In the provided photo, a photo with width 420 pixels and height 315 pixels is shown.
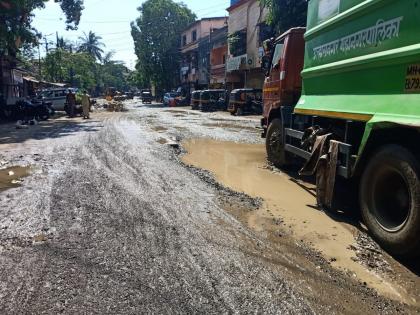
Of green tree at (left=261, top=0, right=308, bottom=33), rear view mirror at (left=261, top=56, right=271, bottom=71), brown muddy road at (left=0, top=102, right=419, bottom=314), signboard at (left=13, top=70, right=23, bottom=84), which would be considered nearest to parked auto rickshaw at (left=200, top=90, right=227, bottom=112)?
signboard at (left=13, top=70, right=23, bottom=84)

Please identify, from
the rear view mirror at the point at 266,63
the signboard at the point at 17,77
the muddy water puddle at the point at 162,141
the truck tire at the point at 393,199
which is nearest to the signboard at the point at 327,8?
the truck tire at the point at 393,199

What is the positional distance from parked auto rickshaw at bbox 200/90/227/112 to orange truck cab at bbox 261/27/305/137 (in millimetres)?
25864

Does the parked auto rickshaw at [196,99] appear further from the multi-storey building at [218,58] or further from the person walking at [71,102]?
the person walking at [71,102]

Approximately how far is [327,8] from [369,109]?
2295 mm

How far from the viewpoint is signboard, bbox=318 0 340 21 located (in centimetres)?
593

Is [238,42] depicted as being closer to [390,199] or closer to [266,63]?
[266,63]

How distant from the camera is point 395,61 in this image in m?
4.37

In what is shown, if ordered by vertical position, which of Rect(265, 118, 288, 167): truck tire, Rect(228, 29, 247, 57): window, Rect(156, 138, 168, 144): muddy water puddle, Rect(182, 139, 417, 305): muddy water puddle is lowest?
Rect(156, 138, 168, 144): muddy water puddle

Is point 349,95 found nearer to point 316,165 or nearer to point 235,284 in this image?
point 316,165

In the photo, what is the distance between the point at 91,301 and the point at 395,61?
12.5ft

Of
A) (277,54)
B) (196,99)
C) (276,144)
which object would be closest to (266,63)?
(277,54)

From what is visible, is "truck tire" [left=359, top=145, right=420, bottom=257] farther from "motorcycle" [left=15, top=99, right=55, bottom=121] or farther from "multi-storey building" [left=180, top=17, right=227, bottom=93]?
"multi-storey building" [left=180, top=17, right=227, bottom=93]

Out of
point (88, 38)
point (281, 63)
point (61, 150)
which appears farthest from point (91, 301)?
point (88, 38)

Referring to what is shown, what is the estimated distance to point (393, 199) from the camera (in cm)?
447
